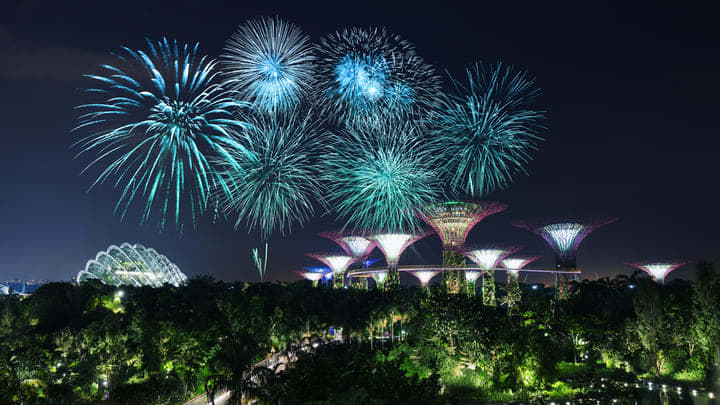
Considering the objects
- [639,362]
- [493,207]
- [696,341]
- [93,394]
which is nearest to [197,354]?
[93,394]

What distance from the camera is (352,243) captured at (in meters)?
88.9

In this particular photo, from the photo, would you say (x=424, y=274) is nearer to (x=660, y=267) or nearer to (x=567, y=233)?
(x=567, y=233)

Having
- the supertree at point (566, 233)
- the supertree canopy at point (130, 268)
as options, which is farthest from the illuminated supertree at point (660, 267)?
the supertree canopy at point (130, 268)

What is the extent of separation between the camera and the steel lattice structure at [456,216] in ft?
220

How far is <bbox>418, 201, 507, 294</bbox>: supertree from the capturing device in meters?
66.9

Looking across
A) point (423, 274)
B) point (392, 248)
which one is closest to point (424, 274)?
point (423, 274)

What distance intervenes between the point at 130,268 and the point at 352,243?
51185mm

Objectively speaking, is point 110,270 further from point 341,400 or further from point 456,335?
point 341,400

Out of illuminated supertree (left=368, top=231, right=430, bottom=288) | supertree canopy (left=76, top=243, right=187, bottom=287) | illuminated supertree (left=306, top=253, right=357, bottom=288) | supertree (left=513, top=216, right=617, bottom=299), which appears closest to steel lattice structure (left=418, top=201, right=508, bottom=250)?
illuminated supertree (left=368, top=231, right=430, bottom=288)

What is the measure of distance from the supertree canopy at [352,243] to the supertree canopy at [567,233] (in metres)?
28.4

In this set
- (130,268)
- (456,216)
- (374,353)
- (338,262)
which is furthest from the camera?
(130,268)

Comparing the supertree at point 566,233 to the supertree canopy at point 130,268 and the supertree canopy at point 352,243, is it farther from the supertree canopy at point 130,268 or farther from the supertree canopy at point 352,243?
the supertree canopy at point 130,268

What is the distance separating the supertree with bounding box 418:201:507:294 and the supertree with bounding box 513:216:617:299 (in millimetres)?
12609

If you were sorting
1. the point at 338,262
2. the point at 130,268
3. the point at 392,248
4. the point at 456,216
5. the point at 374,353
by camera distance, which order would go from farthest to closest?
the point at 130,268, the point at 338,262, the point at 392,248, the point at 456,216, the point at 374,353
